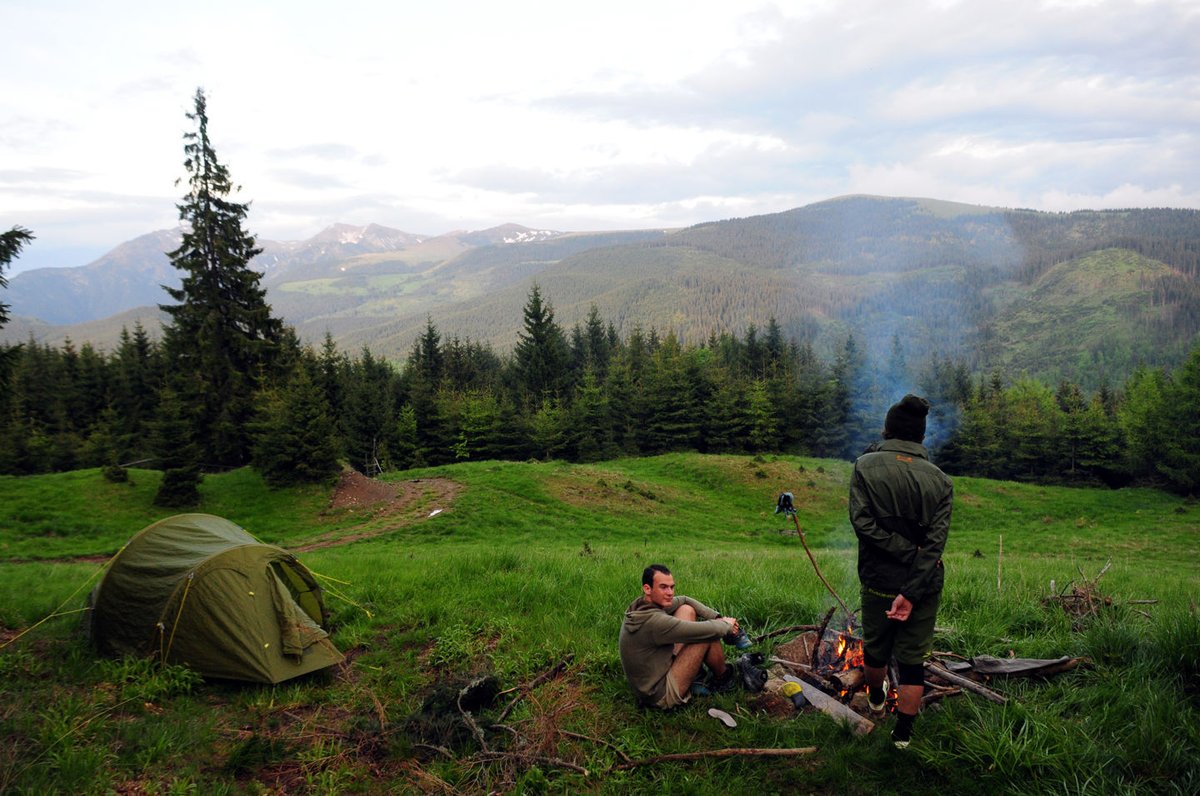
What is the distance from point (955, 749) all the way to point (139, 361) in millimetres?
60587

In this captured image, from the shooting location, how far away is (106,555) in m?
17.8

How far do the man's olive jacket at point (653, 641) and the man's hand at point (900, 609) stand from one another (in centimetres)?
164

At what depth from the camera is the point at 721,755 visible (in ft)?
16.5

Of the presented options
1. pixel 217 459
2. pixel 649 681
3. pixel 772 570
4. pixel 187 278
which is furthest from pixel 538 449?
pixel 649 681

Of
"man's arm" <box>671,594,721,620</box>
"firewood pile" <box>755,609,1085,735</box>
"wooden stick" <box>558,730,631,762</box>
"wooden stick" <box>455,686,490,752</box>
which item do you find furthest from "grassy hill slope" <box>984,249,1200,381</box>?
"wooden stick" <box>455,686,490,752</box>

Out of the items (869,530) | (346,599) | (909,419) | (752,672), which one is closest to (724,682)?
(752,672)

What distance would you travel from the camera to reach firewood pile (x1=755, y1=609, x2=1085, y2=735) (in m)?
5.33

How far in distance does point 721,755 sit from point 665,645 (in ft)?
3.64

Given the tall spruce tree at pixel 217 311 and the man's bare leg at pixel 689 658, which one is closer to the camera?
the man's bare leg at pixel 689 658

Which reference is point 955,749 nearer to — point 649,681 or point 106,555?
point 649,681

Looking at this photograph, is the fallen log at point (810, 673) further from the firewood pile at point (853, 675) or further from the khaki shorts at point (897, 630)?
the khaki shorts at point (897, 630)

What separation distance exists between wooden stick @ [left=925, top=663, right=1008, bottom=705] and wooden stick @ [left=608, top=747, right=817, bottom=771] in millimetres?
1553

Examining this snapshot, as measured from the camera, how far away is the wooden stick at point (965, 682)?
5.08 metres

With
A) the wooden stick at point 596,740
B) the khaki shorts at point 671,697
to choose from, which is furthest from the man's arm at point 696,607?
the wooden stick at point 596,740
